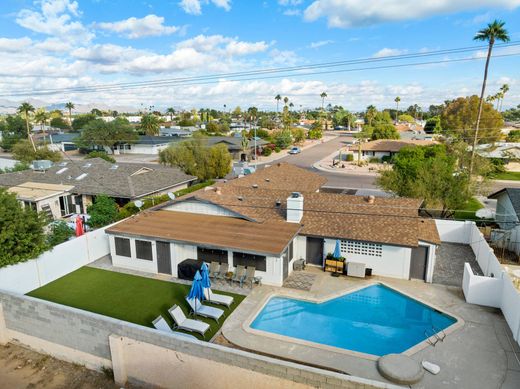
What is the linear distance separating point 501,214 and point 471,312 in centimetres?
1632

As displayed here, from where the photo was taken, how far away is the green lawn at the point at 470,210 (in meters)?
32.2

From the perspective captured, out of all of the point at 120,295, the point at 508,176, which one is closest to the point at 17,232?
the point at 120,295

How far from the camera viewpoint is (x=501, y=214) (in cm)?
2955

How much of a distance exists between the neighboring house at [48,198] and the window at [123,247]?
11.1m

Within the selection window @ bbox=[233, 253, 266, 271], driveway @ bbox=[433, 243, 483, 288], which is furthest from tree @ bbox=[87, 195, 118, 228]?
driveway @ bbox=[433, 243, 483, 288]

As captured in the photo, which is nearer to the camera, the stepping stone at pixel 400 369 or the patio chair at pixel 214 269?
the stepping stone at pixel 400 369

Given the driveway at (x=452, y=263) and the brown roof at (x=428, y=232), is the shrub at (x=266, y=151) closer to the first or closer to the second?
the driveway at (x=452, y=263)

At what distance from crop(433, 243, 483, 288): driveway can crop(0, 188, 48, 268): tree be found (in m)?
A: 21.3

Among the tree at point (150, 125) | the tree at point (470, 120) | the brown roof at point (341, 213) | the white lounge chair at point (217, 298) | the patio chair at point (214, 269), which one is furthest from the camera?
the tree at point (150, 125)

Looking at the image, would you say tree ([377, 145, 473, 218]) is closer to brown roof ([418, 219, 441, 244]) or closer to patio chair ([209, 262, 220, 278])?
brown roof ([418, 219, 441, 244])

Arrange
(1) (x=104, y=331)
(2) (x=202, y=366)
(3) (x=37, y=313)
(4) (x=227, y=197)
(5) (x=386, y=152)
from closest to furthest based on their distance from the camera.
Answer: (2) (x=202, y=366)
(1) (x=104, y=331)
(3) (x=37, y=313)
(4) (x=227, y=197)
(5) (x=386, y=152)

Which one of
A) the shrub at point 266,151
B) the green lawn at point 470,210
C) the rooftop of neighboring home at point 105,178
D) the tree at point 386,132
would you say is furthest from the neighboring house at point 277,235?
the tree at point 386,132

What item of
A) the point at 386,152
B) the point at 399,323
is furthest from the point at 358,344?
the point at 386,152

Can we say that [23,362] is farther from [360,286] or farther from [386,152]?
[386,152]
